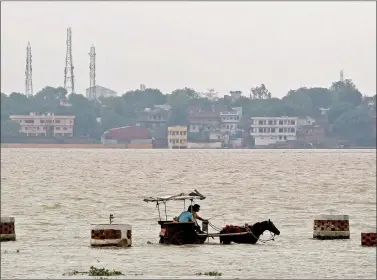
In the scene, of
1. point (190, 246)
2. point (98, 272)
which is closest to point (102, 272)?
point (98, 272)

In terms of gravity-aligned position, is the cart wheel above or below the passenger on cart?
below

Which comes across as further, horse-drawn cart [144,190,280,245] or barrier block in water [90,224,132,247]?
horse-drawn cart [144,190,280,245]

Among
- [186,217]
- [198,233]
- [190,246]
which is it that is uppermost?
[186,217]

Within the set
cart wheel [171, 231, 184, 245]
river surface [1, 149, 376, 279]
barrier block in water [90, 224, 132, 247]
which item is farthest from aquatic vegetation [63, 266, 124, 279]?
cart wheel [171, 231, 184, 245]

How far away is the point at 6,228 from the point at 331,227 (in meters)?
9.85

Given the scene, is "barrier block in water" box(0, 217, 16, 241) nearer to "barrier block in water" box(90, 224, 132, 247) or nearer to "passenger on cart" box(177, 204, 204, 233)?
"barrier block in water" box(90, 224, 132, 247)

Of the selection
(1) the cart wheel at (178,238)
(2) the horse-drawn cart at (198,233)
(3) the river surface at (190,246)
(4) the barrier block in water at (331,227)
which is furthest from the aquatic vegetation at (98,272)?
(4) the barrier block in water at (331,227)

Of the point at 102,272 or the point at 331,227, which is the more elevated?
the point at 331,227

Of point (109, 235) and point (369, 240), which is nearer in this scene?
point (109, 235)

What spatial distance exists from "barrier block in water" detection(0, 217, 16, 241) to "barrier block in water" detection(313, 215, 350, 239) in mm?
9300

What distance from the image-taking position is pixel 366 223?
48.9 m

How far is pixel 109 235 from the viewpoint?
34.7m

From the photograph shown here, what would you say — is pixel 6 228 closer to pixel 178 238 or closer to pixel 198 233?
pixel 178 238

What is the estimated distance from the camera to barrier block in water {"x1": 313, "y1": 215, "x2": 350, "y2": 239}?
38125 mm
